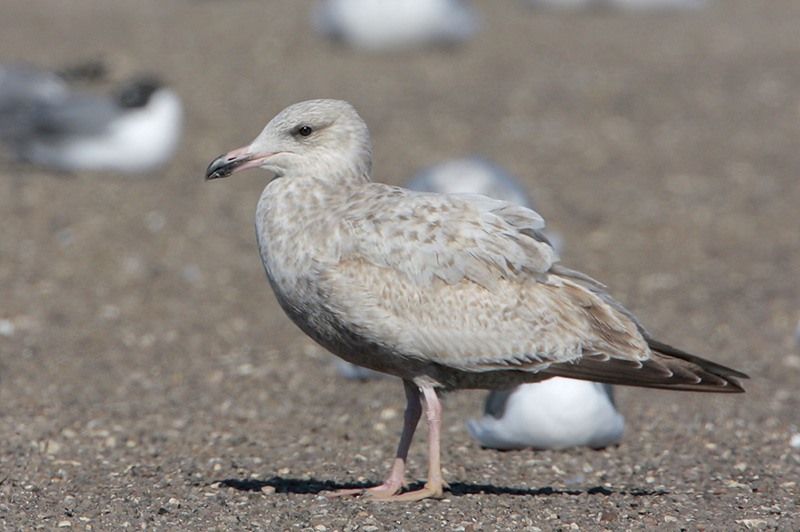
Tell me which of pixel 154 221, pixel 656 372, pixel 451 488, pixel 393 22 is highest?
pixel 393 22

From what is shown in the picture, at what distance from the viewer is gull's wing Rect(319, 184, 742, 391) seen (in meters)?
5.01

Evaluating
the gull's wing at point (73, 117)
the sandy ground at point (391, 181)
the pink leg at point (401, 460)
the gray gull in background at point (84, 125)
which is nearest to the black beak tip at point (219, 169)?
the pink leg at point (401, 460)

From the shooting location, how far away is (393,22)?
1405cm

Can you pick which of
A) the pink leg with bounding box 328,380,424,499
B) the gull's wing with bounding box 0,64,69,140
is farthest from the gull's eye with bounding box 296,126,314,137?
the gull's wing with bounding box 0,64,69,140

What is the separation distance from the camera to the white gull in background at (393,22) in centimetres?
1408

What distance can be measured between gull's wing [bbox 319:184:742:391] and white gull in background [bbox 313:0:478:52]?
9.05 m

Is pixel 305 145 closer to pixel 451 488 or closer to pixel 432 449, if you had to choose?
pixel 432 449

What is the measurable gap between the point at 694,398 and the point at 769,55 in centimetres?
812

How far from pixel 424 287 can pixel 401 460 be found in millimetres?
662

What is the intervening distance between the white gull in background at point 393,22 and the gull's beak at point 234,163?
29.3 ft

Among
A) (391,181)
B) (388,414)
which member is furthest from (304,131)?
(391,181)

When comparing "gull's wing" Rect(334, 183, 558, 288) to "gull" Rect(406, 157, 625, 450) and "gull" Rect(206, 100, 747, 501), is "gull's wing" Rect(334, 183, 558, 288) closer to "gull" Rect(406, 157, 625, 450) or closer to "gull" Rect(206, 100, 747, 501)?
"gull" Rect(206, 100, 747, 501)

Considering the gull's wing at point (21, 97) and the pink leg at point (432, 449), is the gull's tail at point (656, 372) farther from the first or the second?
the gull's wing at point (21, 97)

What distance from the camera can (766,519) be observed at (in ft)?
16.9
